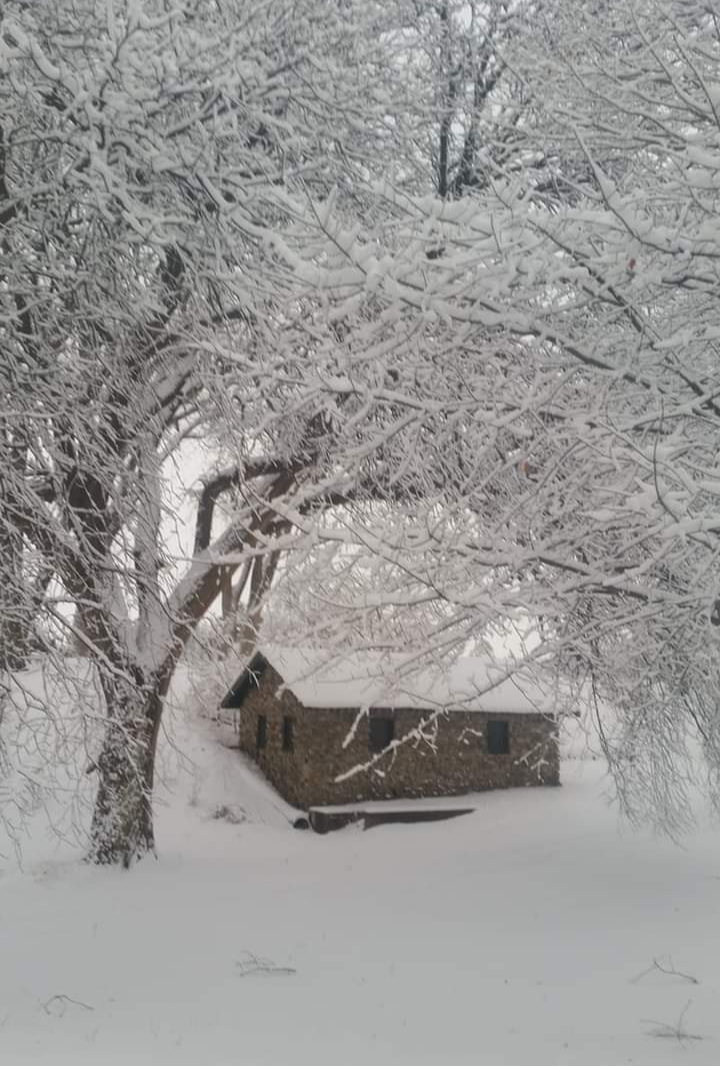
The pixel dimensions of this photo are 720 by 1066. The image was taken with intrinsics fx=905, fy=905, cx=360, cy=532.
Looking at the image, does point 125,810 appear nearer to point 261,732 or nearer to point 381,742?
point 381,742

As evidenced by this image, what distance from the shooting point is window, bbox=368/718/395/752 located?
20.1m

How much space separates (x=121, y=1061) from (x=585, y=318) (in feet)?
20.9

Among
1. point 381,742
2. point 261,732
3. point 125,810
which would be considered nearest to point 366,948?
point 125,810

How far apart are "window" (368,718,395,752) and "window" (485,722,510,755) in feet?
7.24

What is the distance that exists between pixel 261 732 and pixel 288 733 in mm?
2078

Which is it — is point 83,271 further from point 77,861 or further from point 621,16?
point 77,861

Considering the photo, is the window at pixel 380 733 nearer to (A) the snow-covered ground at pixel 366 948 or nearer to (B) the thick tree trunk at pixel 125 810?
(A) the snow-covered ground at pixel 366 948

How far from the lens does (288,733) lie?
20203 millimetres

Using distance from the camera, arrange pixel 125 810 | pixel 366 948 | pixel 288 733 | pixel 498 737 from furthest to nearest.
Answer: pixel 498 737 < pixel 288 733 < pixel 125 810 < pixel 366 948

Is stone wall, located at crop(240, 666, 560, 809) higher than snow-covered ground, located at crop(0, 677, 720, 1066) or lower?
higher

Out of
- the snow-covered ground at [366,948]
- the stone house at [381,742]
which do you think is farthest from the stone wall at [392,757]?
the snow-covered ground at [366,948]

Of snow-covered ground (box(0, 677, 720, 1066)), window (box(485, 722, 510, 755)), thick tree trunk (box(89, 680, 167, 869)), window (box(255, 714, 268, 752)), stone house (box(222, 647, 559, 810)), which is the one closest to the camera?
snow-covered ground (box(0, 677, 720, 1066))

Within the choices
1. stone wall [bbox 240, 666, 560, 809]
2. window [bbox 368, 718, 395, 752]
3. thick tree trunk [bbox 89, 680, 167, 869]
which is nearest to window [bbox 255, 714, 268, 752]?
stone wall [bbox 240, 666, 560, 809]

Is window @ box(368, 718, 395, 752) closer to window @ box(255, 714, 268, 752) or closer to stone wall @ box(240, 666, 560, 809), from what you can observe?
stone wall @ box(240, 666, 560, 809)
